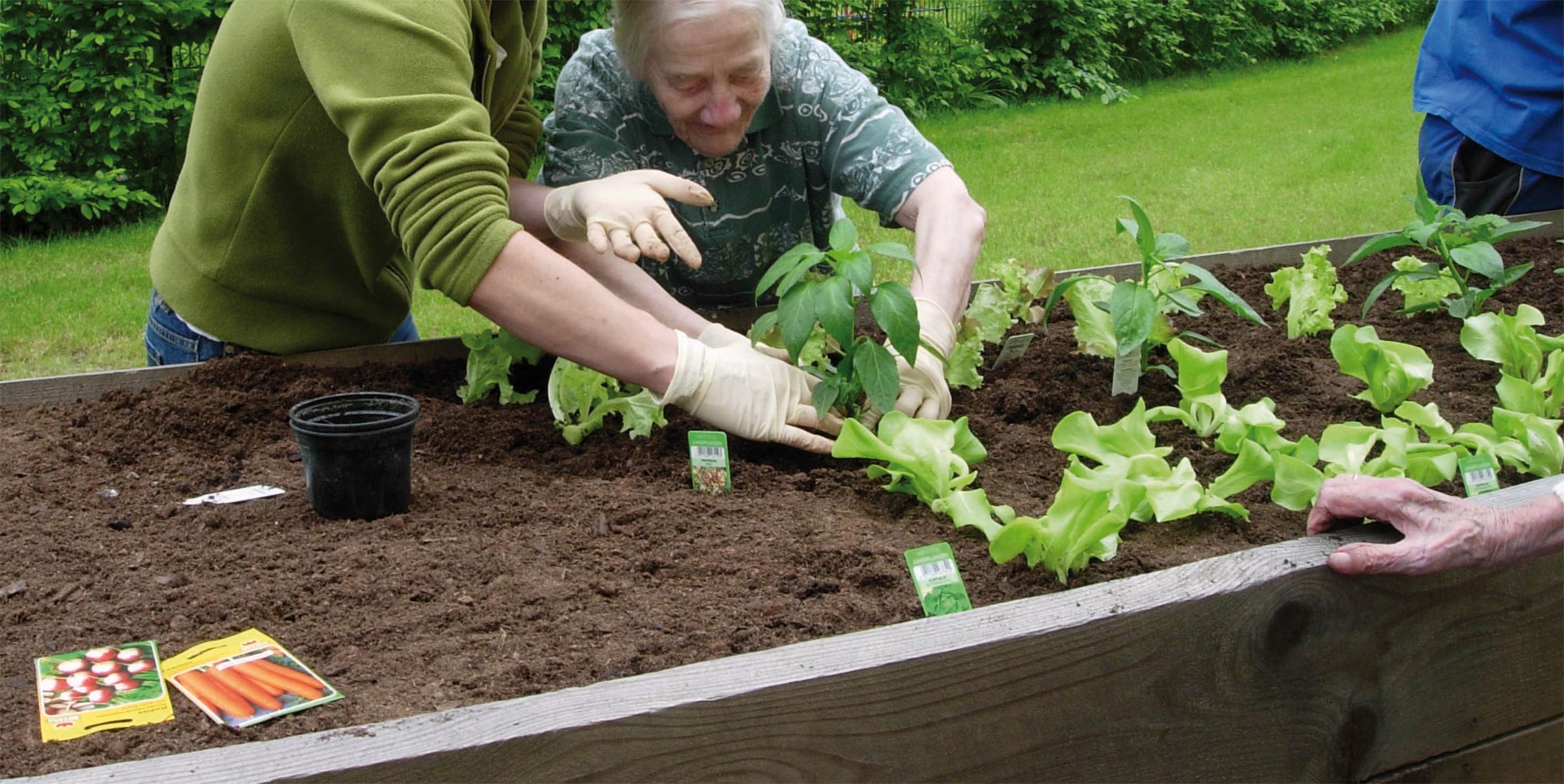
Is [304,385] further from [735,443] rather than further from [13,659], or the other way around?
[13,659]

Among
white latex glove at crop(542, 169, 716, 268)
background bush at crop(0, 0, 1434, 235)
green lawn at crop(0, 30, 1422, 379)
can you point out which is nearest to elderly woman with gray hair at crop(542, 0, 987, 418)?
white latex glove at crop(542, 169, 716, 268)

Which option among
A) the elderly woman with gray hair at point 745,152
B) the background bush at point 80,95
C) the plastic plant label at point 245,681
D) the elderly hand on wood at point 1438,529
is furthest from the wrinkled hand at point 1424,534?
the background bush at point 80,95

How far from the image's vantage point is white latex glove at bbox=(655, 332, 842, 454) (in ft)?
7.13

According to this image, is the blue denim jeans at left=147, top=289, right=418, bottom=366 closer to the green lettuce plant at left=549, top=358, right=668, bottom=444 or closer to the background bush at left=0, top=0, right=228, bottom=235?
the green lettuce plant at left=549, top=358, right=668, bottom=444

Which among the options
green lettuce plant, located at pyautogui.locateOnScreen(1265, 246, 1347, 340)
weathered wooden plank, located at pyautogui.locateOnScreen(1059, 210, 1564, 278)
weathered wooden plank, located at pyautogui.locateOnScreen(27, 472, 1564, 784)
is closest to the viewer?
weathered wooden plank, located at pyautogui.locateOnScreen(27, 472, 1564, 784)

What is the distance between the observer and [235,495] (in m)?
2.03

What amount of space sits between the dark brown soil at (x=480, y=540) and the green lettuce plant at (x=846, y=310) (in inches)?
6.1

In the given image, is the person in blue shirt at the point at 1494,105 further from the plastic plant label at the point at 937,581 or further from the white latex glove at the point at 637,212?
the plastic plant label at the point at 937,581

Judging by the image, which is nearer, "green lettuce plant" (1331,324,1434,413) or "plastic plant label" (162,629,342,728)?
"plastic plant label" (162,629,342,728)

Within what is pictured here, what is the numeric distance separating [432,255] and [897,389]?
760 millimetres

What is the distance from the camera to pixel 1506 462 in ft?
6.73

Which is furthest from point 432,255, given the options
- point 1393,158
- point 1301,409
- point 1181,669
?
point 1393,158

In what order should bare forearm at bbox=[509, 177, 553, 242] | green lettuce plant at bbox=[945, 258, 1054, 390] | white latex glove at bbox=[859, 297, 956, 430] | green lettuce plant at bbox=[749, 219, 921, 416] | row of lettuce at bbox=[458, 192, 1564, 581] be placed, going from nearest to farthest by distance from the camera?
row of lettuce at bbox=[458, 192, 1564, 581] < green lettuce plant at bbox=[749, 219, 921, 416] < white latex glove at bbox=[859, 297, 956, 430] < green lettuce plant at bbox=[945, 258, 1054, 390] < bare forearm at bbox=[509, 177, 553, 242]

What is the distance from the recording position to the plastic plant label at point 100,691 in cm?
135
